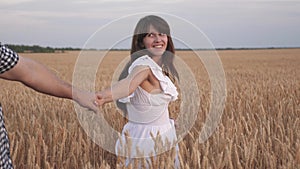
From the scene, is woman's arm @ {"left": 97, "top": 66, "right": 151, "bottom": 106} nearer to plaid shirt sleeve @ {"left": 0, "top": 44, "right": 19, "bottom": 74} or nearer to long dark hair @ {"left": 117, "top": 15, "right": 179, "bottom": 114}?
long dark hair @ {"left": 117, "top": 15, "right": 179, "bottom": 114}

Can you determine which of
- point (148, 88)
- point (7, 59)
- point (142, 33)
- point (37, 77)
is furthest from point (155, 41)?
point (7, 59)

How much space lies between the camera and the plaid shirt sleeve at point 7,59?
5.74ft

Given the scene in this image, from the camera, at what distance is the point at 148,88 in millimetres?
2951

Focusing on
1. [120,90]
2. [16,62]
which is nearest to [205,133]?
[120,90]

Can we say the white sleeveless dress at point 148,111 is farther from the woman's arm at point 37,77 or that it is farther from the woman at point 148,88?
the woman's arm at point 37,77

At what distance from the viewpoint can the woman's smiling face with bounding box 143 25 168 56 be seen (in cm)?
302

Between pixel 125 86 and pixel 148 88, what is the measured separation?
0.27 metres

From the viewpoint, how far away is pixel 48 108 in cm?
532

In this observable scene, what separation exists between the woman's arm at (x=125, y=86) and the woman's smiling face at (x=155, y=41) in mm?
209

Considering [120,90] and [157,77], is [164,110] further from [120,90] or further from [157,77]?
[120,90]

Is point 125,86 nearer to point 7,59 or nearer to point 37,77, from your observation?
point 37,77

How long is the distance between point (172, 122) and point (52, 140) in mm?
882

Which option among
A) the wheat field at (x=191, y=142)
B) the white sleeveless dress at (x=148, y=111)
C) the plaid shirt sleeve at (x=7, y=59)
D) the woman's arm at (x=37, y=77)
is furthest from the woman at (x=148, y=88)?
the plaid shirt sleeve at (x=7, y=59)

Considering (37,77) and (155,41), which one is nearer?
(37,77)
